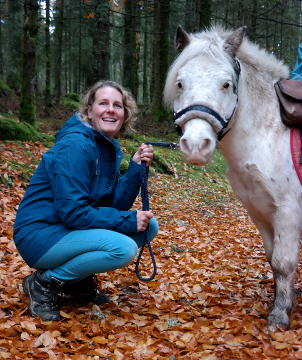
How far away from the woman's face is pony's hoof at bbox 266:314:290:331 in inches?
78.5

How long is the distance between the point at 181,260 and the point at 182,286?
0.75m

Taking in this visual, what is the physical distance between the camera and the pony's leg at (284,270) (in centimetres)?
239

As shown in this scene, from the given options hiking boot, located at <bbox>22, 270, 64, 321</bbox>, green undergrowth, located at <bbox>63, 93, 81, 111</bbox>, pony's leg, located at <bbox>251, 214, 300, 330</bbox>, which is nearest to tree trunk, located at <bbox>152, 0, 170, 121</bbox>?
green undergrowth, located at <bbox>63, 93, 81, 111</bbox>

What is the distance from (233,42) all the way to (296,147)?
0.94 metres

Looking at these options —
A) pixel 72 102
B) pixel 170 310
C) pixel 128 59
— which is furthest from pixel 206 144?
pixel 72 102

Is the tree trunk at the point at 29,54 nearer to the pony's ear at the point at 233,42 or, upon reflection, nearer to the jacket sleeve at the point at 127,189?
the jacket sleeve at the point at 127,189

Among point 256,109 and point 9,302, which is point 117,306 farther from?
point 256,109

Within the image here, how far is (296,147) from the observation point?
2410 millimetres

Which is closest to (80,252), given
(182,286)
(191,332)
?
(191,332)

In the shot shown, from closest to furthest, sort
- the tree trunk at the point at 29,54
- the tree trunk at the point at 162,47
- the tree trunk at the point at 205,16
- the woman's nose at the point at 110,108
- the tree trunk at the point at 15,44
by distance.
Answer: the woman's nose at the point at 110,108 < the tree trunk at the point at 29,54 < the tree trunk at the point at 205,16 < the tree trunk at the point at 162,47 < the tree trunk at the point at 15,44

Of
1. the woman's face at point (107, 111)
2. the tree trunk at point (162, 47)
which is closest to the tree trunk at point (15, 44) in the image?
the tree trunk at point (162, 47)

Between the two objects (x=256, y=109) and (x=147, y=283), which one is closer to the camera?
(x=256, y=109)

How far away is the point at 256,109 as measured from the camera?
2.58 m

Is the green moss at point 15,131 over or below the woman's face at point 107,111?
below
